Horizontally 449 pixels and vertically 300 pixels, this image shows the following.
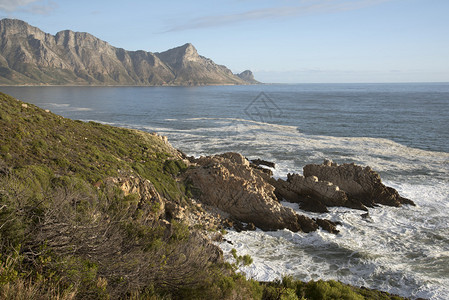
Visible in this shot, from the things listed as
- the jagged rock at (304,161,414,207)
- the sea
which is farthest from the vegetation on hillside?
the jagged rock at (304,161,414,207)

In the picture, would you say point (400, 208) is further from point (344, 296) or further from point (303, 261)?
point (344, 296)

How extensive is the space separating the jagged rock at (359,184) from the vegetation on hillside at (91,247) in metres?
10.8

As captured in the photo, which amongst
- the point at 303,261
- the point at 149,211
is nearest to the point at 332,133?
the point at 303,261

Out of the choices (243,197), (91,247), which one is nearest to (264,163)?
(243,197)

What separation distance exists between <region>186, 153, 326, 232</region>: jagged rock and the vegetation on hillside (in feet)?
14.7

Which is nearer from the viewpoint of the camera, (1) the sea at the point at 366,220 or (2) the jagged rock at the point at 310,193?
(1) the sea at the point at 366,220

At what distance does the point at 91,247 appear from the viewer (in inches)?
→ 278

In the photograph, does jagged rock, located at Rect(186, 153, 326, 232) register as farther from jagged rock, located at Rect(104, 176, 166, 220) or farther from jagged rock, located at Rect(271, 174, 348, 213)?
jagged rock, located at Rect(104, 176, 166, 220)

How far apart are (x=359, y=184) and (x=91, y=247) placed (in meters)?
19.3

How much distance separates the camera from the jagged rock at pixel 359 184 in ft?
67.4

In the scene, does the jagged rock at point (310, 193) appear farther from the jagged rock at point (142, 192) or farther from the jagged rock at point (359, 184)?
the jagged rock at point (142, 192)

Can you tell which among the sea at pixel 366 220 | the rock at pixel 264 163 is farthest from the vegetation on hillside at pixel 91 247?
the rock at pixel 264 163

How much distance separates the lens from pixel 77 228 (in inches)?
277

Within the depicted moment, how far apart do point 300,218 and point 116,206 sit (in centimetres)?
→ 1007
